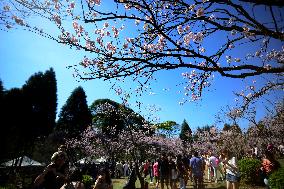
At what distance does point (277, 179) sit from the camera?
29.0ft

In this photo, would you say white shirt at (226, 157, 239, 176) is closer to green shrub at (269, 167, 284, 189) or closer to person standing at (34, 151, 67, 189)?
green shrub at (269, 167, 284, 189)

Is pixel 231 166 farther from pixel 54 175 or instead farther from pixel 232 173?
pixel 54 175

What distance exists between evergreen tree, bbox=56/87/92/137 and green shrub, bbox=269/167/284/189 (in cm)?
4517

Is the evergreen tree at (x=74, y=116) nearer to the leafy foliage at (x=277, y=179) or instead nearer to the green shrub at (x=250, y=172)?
the green shrub at (x=250, y=172)

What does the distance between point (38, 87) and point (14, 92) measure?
17.1ft

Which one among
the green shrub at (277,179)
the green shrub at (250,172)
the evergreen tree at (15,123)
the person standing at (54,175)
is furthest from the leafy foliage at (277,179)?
the evergreen tree at (15,123)

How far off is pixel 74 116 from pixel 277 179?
47426 mm

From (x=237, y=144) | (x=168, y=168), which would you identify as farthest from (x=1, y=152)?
(x=237, y=144)

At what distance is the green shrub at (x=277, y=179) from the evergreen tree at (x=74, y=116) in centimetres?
4517

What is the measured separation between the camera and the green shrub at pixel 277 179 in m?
8.77

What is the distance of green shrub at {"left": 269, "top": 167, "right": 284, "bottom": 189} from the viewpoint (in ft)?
28.8

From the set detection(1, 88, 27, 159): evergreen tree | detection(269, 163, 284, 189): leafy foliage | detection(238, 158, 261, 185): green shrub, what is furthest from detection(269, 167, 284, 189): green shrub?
detection(1, 88, 27, 159): evergreen tree

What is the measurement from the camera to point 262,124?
3406 centimetres

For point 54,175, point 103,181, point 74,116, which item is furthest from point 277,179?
point 74,116
